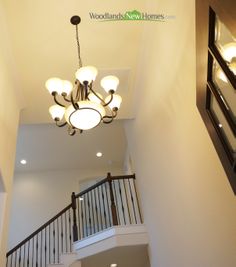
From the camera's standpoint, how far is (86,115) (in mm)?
3146

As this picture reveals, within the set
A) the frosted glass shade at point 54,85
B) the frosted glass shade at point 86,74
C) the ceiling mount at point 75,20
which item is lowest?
the frosted glass shade at point 86,74

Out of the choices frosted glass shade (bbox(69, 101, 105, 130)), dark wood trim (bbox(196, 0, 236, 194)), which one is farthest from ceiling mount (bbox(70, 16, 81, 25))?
dark wood trim (bbox(196, 0, 236, 194))

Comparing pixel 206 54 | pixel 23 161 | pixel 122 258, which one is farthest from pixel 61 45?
pixel 23 161

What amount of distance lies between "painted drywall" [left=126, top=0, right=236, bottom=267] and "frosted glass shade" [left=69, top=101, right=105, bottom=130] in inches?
34.8

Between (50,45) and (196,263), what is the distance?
329cm

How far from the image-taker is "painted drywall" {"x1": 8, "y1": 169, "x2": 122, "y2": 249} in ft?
28.0

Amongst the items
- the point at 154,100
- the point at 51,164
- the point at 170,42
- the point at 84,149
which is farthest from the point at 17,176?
the point at 170,42

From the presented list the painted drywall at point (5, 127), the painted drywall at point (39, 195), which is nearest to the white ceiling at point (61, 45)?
the painted drywall at point (5, 127)

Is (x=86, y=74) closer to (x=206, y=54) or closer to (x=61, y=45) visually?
(x=61, y=45)

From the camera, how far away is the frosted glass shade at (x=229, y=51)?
1.59 m

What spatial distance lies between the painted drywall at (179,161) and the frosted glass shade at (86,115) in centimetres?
88

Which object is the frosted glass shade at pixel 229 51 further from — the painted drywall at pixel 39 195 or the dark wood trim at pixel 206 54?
the painted drywall at pixel 39 195

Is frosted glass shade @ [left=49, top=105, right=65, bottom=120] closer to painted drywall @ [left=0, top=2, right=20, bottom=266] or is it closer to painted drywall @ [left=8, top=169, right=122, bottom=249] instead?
painted drywall @ [left=0, top=2, right=20, bottom=266]

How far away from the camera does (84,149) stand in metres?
8.71
